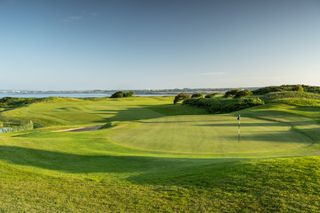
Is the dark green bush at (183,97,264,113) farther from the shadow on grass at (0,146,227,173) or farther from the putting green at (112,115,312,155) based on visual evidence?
the shadow on grass at (0,146,227,173)

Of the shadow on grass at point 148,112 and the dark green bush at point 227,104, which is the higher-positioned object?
the dark green bush at point 227,104

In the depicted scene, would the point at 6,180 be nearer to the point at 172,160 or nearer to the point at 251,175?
the point at 172,160

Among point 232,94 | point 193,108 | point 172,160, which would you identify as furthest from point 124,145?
point 232,94

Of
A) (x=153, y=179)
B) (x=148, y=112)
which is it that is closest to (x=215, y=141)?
(x=153, y=179)

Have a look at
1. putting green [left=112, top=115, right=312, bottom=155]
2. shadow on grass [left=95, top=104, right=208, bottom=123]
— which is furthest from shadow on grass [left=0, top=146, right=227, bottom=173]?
shadow on grass [left=95, top=104, right=208, bottom=123]

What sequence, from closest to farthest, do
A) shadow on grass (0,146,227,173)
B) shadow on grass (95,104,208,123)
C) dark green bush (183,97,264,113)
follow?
shadow on grass (0,146,227,173), shadow on grass (95,104,208,123), dark green bush (183,97,264,113)

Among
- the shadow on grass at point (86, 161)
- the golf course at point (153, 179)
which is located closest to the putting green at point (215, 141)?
the golf course at point (153, 179)

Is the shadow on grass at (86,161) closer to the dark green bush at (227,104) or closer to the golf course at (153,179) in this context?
the golf course at (153,179)

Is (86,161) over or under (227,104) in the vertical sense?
under

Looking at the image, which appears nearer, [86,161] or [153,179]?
[153,179]

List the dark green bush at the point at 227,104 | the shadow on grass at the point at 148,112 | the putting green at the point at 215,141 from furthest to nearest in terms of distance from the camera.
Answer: the dark green bush at the point at 227,104 < the shadow on grass at the point at 148,112 < the putting green at the point at 215,141

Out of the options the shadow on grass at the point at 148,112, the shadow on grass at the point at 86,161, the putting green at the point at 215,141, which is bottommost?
the shadow on grass at the point at 148,112

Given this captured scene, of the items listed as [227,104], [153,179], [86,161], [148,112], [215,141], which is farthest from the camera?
[148,112]

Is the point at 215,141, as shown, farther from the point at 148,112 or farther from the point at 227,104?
the point at 227,104
